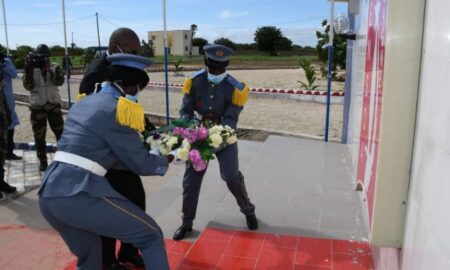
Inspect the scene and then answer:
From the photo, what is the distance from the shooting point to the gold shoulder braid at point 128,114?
2424mm

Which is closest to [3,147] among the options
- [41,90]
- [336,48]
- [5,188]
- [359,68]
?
[5,188]

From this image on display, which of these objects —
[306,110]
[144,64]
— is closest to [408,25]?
[144,64]

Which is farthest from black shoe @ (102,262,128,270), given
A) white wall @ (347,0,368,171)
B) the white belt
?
white wall @ (347,0,368,171)

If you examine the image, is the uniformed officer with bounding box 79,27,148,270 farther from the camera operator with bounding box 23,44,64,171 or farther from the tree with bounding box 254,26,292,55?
the tree with bounding box 254,26,292,55

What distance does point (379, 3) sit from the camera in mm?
2660

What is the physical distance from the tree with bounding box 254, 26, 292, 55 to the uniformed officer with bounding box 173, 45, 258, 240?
6525 cm

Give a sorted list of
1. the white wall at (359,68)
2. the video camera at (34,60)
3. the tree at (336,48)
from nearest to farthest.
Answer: the white wall at (359,68)
the video camera at (34,60)
the tree at (336,48)

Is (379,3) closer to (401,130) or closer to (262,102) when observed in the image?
(401,130)

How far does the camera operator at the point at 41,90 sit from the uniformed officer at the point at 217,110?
2.98 metres

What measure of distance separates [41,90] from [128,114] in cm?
408

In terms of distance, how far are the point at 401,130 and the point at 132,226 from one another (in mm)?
1577

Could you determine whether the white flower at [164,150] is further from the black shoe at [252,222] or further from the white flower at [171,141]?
the black shoe at [252,222]

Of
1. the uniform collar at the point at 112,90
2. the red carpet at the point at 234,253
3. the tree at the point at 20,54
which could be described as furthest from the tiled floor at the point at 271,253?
the tree at the point at 20,54

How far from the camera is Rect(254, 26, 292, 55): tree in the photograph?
67.7m
